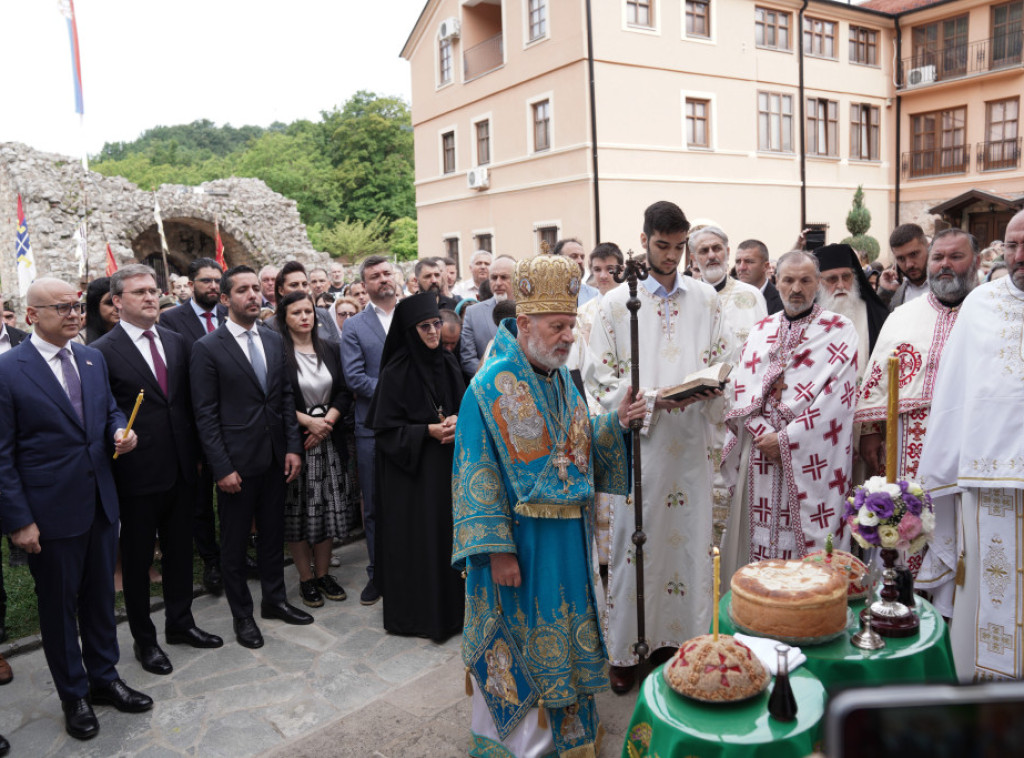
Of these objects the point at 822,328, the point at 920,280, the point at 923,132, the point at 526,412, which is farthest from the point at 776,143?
the point at 526,412

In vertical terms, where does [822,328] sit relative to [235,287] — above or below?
below

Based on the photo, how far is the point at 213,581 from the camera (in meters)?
5.66

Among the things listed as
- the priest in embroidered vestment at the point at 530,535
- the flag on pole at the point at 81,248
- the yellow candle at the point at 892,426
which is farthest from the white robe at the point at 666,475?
the flag on pole at the point at 81,248

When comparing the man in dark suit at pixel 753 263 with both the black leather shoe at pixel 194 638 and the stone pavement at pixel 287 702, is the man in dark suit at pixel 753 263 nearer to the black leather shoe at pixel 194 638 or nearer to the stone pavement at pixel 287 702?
the stone pavement at pixel 287 702

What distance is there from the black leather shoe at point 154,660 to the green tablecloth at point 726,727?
3.17 metres

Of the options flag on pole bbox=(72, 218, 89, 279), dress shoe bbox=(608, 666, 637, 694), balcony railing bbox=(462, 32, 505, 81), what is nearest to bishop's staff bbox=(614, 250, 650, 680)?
dress shoe bbox=(608, 666, 637, 694)

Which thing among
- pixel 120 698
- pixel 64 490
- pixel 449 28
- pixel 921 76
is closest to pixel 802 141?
pixel 921 76

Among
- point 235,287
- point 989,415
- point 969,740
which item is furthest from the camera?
point 235,287

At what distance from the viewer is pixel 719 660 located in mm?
2287

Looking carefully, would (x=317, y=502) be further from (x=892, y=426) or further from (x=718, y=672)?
(x=892, y=426)

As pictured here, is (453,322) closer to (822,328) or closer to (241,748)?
(822,328)

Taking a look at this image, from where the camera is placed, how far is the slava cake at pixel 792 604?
101 inches

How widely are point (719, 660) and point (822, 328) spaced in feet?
7.97

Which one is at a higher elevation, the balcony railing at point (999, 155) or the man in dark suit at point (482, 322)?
the balcony railing at point (999, 155)
